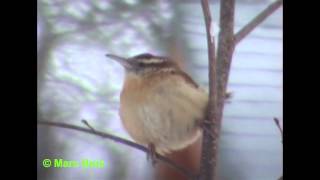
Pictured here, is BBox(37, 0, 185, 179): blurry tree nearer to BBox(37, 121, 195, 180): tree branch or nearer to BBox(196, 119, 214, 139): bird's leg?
BBox(37, 121, 195, 180): tree branch

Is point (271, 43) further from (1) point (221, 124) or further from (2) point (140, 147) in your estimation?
(2) point (140, 147)

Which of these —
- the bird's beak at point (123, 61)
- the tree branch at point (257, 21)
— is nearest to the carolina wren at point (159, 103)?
the bird's beak at point (123, 61)

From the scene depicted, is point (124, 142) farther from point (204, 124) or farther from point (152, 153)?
point (204, 124)

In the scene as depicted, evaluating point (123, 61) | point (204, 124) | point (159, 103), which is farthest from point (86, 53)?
point (204, 124)

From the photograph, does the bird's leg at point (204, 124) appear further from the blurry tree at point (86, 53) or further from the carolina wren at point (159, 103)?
the blurry tree at point (86, 53)

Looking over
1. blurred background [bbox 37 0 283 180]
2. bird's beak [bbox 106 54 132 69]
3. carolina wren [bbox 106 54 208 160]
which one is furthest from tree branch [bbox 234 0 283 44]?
bird's beak [bbox 106 54 132 69]

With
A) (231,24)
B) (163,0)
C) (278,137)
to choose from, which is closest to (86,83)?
(163,0)
